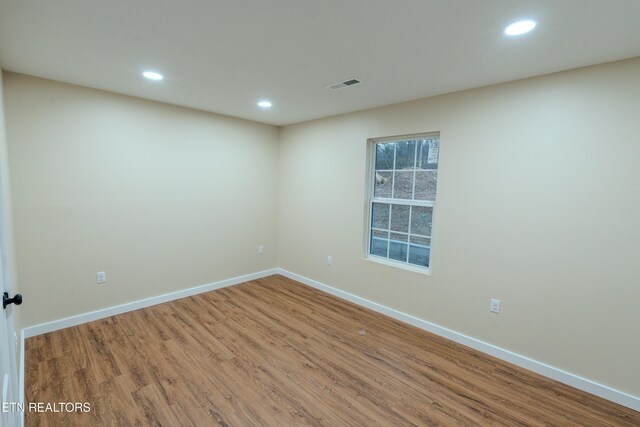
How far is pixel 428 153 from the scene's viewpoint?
3.25 m

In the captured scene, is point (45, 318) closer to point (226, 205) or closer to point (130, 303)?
point (130, 303)

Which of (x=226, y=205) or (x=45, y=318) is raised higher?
(x=226, y=205)

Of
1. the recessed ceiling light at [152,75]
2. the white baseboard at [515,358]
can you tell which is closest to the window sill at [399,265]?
the white baseboard at [515,358]

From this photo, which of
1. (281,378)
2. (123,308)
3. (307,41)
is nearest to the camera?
(307,41)

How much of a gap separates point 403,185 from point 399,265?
914mm

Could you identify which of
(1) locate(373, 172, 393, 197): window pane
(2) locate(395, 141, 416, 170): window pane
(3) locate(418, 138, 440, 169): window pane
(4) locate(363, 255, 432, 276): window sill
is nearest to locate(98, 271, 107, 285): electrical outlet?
(4) locate(363, 255, 432, 276): window sill

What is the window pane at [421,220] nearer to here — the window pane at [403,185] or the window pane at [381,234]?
the window pane at [403,185]

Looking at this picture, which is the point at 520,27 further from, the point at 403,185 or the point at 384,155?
the point at 384,155

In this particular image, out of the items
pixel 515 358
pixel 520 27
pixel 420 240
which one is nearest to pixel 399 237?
pixel 420 240

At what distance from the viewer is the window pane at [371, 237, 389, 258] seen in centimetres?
370

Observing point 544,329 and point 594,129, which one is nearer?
point 594,129

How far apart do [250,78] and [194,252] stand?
2.39 m

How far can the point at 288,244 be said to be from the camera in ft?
15.9

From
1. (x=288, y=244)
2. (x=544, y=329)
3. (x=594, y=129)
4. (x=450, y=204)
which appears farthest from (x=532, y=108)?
(x=288, y=244)
